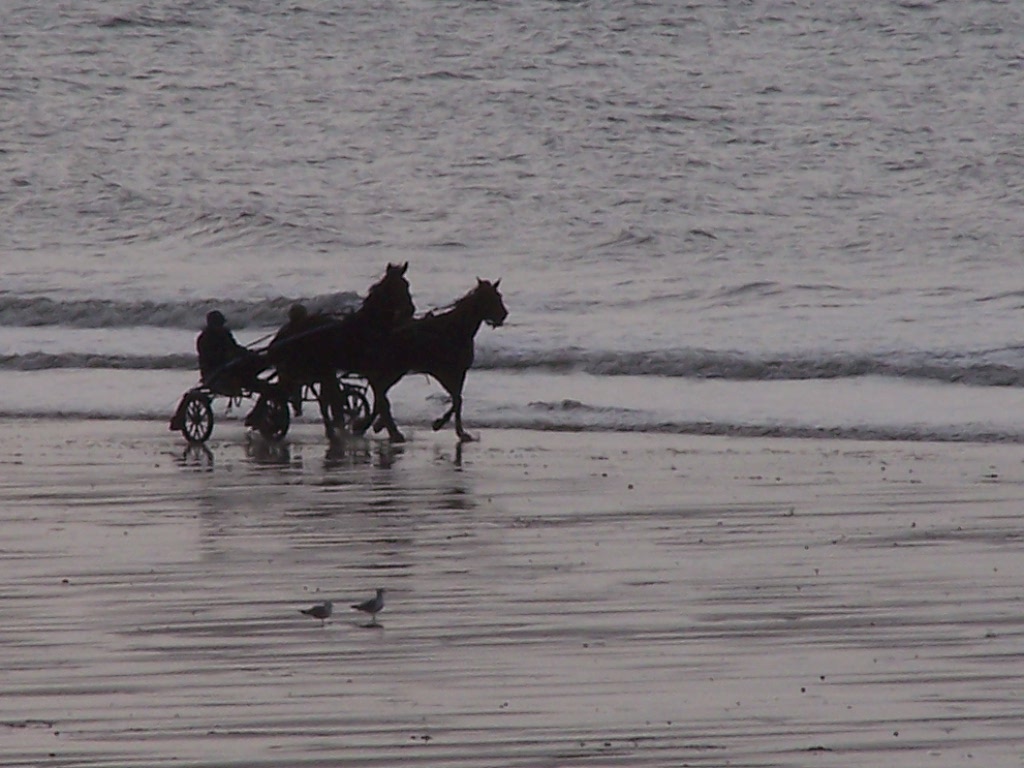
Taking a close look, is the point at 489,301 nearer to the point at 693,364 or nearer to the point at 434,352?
the point at 434,352

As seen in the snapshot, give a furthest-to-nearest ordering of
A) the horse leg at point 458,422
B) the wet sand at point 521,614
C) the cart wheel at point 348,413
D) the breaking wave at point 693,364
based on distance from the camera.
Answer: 1. the breaking wave at point 693,364
2. the cart wheel at point 348,413
3. the horse leg at point 458,422
4. the wet sand at point 521,614

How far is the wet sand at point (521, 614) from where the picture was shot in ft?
25.3

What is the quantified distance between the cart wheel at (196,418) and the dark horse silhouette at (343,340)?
57 centimetres

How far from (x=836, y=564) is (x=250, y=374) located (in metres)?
7.81

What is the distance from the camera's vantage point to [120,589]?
1053 cm

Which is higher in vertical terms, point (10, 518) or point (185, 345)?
point (10, 518)

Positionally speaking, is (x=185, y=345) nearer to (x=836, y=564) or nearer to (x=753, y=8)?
(x=836, y=564)

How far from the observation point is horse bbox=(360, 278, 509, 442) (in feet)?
58.7

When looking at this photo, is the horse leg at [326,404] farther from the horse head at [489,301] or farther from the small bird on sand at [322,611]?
the small bird on sand at [322,611]

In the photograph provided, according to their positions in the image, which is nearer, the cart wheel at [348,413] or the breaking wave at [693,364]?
the cart wheel at [348,413]

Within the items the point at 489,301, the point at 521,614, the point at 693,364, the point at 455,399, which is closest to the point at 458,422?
the point at 455,399

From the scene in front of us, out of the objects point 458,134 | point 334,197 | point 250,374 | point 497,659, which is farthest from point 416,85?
point 497,659

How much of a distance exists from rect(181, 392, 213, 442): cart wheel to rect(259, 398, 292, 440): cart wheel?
0.43m

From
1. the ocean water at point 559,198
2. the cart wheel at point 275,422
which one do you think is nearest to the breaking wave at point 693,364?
the ocean water at point 559,198
